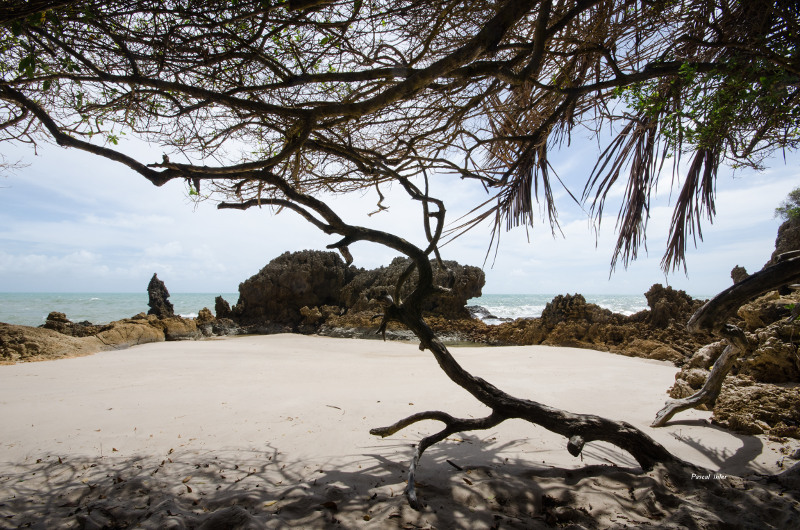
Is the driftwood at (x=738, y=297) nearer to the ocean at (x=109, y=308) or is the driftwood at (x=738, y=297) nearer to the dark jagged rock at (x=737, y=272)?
the dark jagged rock at (x=737, y=272)

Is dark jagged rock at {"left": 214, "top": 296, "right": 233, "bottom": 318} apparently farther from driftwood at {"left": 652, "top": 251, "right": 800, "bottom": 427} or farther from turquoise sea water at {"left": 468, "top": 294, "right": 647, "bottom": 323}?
driftwood at {"left": 652, "top": 251, "right": 800, "bottom": 427}

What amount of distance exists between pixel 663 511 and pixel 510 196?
7.02 feet

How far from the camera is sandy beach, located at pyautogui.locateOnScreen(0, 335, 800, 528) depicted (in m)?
1.95

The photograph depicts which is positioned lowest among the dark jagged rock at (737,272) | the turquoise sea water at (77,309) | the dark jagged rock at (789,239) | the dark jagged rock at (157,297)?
the turquoise sea water at (77,309)

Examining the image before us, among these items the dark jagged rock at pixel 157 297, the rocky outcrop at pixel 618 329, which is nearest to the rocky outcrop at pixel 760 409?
the rocky outcrop at pixel 618 329

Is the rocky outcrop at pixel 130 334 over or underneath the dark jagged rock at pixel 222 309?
underneath

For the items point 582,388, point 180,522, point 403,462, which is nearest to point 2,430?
point 180,522

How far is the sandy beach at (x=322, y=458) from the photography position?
6.39 feet

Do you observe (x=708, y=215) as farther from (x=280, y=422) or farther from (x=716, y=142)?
(x=280, y=422)

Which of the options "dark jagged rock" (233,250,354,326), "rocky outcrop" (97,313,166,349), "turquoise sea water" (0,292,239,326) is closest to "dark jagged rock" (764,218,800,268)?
"dark jagged rock" (233,250,354,326)

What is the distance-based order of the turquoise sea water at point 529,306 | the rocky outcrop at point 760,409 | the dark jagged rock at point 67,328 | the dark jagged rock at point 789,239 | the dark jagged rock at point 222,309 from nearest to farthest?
the rocky outcrop at point 760,409 → the dark jagged rock at point 67,328 → the dark jagged rock at point 789,239 → the dark jagged rock at point 222,309 → the turquoise sea water at point 529,306

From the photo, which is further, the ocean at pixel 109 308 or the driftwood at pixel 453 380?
the ocean at pixel 109 308

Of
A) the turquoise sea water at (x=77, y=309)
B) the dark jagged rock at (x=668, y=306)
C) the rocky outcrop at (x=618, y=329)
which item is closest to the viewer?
the rocky outcrop at (x=618, y=329)

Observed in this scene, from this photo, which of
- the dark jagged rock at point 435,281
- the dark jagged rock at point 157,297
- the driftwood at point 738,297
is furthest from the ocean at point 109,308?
the driftwood at point 738,297
